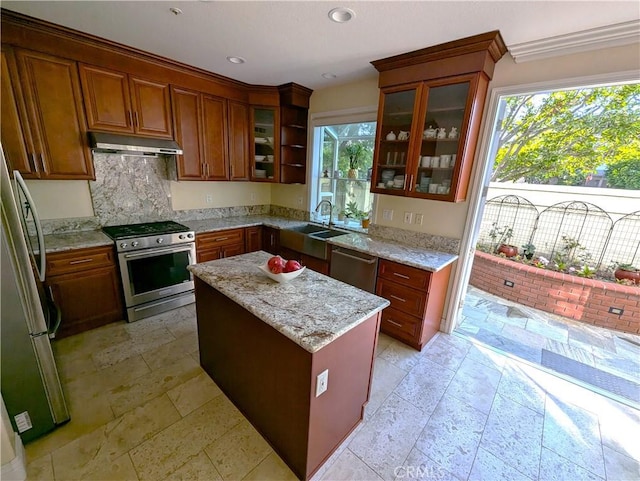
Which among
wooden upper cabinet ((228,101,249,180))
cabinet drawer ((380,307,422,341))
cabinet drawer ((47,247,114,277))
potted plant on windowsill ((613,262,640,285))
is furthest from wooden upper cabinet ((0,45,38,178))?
potted plant on windowsill ((613,262,640,285))

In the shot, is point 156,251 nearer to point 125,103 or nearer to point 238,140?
point 125,103

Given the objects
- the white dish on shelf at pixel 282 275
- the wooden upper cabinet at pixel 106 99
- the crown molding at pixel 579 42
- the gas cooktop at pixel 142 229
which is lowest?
the gas cooktop at pixel 142 229

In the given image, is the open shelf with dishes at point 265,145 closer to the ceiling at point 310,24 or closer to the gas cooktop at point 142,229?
the ceiling at point 310,24

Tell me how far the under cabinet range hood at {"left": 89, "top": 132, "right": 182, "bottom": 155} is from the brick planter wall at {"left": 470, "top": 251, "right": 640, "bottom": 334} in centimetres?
465

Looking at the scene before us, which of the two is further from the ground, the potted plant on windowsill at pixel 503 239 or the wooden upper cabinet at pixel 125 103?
the wooden upper cabinet at pixel 125 103

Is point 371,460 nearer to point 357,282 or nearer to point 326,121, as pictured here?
point 357,282

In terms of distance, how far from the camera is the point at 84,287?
250 centimetres

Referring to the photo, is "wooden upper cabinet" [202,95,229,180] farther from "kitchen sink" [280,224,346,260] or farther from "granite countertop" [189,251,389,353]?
"granite countertop" [189,251,389,353]

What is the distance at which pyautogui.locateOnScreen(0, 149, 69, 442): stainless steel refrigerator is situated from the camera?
1344 millimetres

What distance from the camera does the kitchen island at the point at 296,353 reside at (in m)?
1.29

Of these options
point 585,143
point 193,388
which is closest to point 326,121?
point 193,388

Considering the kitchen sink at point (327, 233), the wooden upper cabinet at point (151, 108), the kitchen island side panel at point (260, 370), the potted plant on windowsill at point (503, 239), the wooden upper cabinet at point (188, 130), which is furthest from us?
the potted plant on windowsill at point (503, 239)

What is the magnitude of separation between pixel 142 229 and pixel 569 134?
603cm

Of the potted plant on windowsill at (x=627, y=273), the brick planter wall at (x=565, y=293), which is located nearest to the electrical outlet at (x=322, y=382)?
the brick planter wall at (x=565, y=293)
